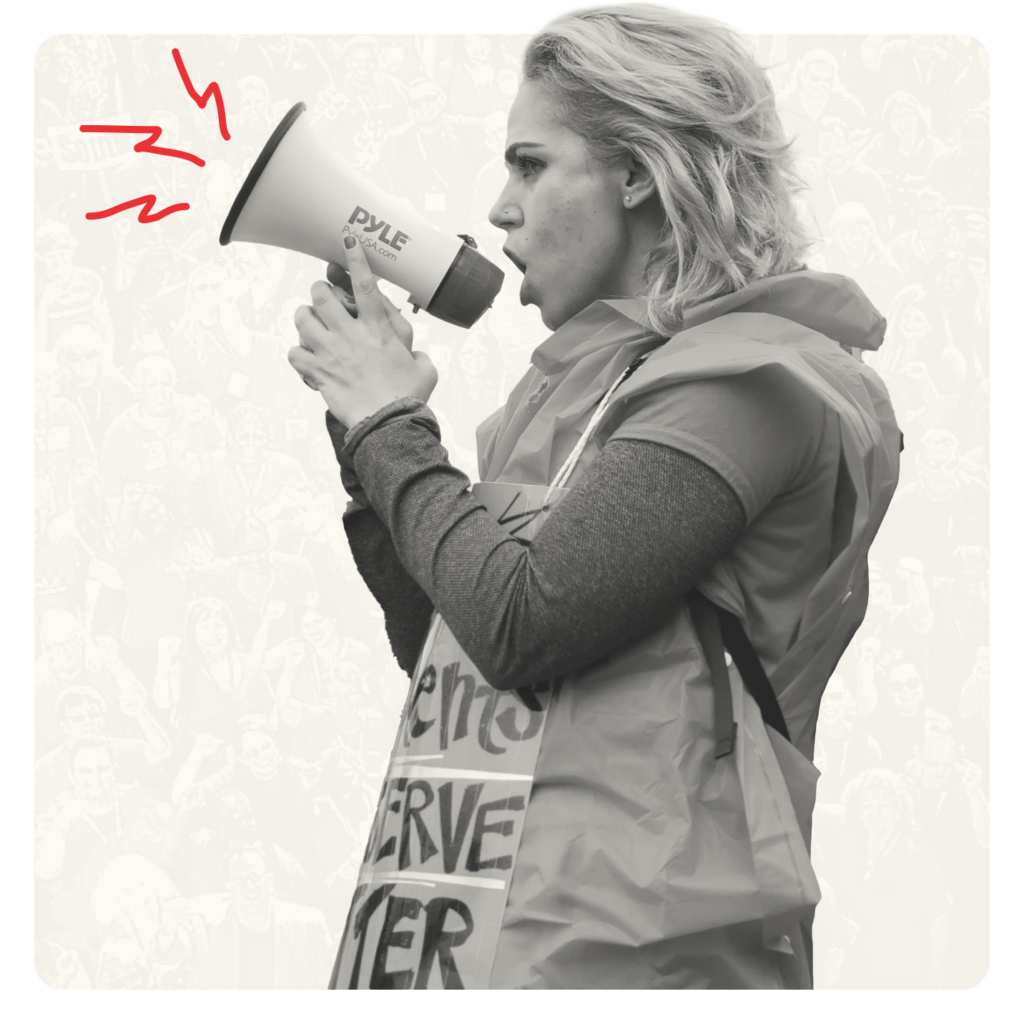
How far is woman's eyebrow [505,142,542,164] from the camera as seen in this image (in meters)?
2.24

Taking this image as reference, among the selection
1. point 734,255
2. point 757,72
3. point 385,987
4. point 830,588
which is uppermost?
point 757,72

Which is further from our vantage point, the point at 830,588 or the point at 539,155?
the point at 539,155

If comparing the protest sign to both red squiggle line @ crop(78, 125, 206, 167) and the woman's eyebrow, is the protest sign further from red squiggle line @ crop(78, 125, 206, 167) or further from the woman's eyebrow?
red squiggle line @ crop(78, 125, 206, 167)

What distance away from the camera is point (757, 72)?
7.46ft

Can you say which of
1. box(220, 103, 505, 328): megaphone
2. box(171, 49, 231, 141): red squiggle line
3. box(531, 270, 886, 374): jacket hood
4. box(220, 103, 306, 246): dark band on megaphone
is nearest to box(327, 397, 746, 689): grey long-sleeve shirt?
box(531, 270, 886, 374): jacket hood

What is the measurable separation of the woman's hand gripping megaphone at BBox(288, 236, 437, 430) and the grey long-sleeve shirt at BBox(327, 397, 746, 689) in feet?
0.55

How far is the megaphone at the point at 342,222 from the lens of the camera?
7.63 feet

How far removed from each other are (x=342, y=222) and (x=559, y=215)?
352 mm

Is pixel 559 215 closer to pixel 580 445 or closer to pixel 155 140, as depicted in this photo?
pixel 580 445

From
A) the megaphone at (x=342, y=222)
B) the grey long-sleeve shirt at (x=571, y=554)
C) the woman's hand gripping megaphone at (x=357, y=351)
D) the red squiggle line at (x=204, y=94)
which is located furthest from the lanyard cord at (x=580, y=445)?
the red squiggle line at (x=204, y=94)

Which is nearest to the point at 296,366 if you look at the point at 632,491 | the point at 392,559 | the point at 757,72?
the point at 392,559

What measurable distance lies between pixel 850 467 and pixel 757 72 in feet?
2.15

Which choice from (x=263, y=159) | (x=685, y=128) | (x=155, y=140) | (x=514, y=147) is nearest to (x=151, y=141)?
(x=155, y=140)
